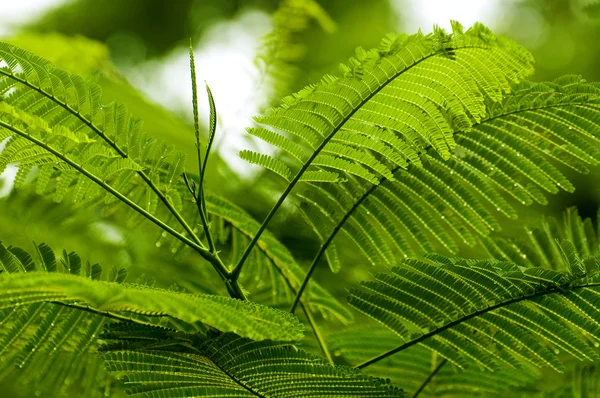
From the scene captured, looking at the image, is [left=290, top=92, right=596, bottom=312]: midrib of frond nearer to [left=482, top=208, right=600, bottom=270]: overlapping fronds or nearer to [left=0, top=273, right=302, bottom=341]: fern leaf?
[left=482, top=208, right=600, bottom=270]: overlapping fronds

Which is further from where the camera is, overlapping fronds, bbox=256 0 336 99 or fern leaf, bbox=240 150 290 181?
overlapping fronds, bbox=256 0 336 99

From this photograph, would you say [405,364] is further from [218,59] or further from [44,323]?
[218,59]

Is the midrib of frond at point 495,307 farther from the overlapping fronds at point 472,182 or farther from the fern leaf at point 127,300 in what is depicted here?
the fern leaf at point 127,300

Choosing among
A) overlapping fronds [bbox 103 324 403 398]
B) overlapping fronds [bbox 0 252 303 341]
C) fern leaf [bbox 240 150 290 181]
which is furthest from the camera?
fern leaf [bbox 240 150 290 181]

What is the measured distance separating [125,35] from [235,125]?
255cm

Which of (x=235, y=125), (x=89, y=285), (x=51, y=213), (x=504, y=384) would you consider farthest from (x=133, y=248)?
(x=89, y=285)

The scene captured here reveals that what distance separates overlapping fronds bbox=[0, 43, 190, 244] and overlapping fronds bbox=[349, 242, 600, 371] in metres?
0.38

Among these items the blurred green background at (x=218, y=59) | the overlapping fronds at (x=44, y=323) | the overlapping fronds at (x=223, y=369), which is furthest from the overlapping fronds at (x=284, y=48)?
the overlapping fronds at (x=223, y=369)

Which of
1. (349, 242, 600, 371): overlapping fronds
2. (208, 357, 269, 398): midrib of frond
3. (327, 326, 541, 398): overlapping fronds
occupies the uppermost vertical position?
(349, 242, 600, 371): overlapping fronds

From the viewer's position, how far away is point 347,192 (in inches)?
Result: 45.8

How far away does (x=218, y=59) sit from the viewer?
2.65 m

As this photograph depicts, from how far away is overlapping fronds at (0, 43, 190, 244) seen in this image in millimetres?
950

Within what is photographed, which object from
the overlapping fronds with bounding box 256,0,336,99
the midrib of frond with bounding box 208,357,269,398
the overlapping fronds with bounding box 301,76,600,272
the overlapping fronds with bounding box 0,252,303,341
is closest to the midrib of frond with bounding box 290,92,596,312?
the overlapping fronds with bounding box 301,76,600,272

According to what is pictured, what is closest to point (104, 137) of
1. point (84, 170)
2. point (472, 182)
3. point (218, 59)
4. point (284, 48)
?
point (84, 170)
